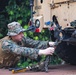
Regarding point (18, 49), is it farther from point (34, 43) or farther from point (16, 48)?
point (34, 43)

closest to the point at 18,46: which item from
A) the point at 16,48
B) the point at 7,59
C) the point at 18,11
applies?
the point at 16,48

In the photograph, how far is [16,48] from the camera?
16.6 feet

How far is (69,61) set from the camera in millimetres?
6117

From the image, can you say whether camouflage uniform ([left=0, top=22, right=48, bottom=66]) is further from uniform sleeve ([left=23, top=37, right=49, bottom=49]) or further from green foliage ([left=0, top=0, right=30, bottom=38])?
green foliage ([left=0, top=0, right=30, bottom=38])

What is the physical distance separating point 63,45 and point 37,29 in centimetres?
54

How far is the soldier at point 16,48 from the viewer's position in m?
5.02

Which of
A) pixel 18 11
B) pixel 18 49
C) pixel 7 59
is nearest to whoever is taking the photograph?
pixel 18 49

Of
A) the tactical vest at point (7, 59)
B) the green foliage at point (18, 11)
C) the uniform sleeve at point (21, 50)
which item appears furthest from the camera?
the green foliage at point (18, 11)

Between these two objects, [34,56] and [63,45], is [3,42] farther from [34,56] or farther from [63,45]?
[63,45]

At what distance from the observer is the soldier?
5.02m

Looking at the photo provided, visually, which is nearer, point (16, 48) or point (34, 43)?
point (16, 48)

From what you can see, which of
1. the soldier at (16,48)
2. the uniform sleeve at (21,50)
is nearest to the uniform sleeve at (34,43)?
the soldier at (16,48)

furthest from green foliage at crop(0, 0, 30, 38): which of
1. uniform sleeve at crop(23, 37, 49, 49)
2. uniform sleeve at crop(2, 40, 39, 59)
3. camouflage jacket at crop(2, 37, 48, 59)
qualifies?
uniform sleeve at crop(2, 40, 39, 59)

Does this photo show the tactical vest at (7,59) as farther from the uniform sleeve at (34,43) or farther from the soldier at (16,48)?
the uniform sleeve at (34,43)
